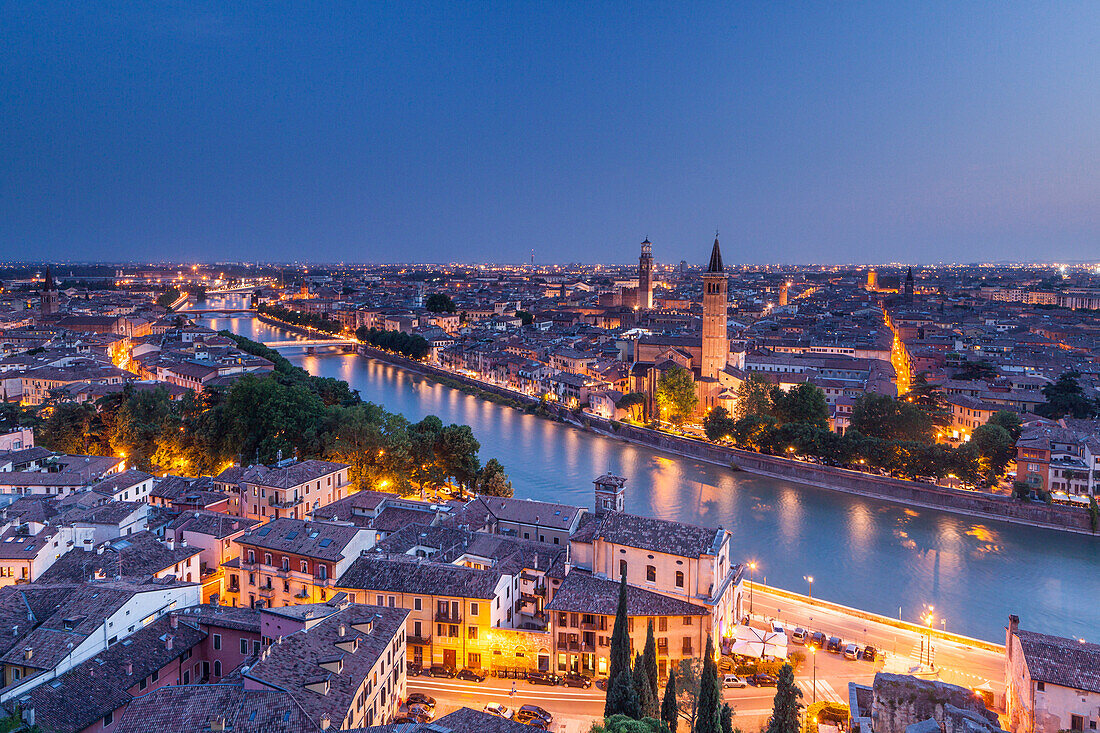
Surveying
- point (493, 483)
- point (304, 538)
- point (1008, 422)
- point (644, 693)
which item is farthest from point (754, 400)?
point (644, 693)

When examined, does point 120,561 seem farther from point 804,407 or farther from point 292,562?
point 804,407

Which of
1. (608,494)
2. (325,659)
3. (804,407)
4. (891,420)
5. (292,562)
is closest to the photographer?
(325,659)

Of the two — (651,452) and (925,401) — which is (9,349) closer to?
(651,452)

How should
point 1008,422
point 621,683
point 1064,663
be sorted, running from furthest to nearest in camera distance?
1. point 1008,422
2. point 1064,663
3. point 621,683

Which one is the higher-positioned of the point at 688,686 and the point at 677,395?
the point at 677,395

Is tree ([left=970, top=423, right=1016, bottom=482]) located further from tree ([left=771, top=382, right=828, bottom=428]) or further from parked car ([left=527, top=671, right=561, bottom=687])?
parked car ([left=527, top=671, right=561, bottom=687])

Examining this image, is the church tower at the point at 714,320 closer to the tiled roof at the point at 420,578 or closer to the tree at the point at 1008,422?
the tree at the point at 1008,422

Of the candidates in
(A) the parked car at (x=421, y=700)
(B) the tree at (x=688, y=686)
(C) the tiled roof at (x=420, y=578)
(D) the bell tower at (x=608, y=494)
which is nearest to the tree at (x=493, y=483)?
(D) the bell tower at (x=608, y=494)
